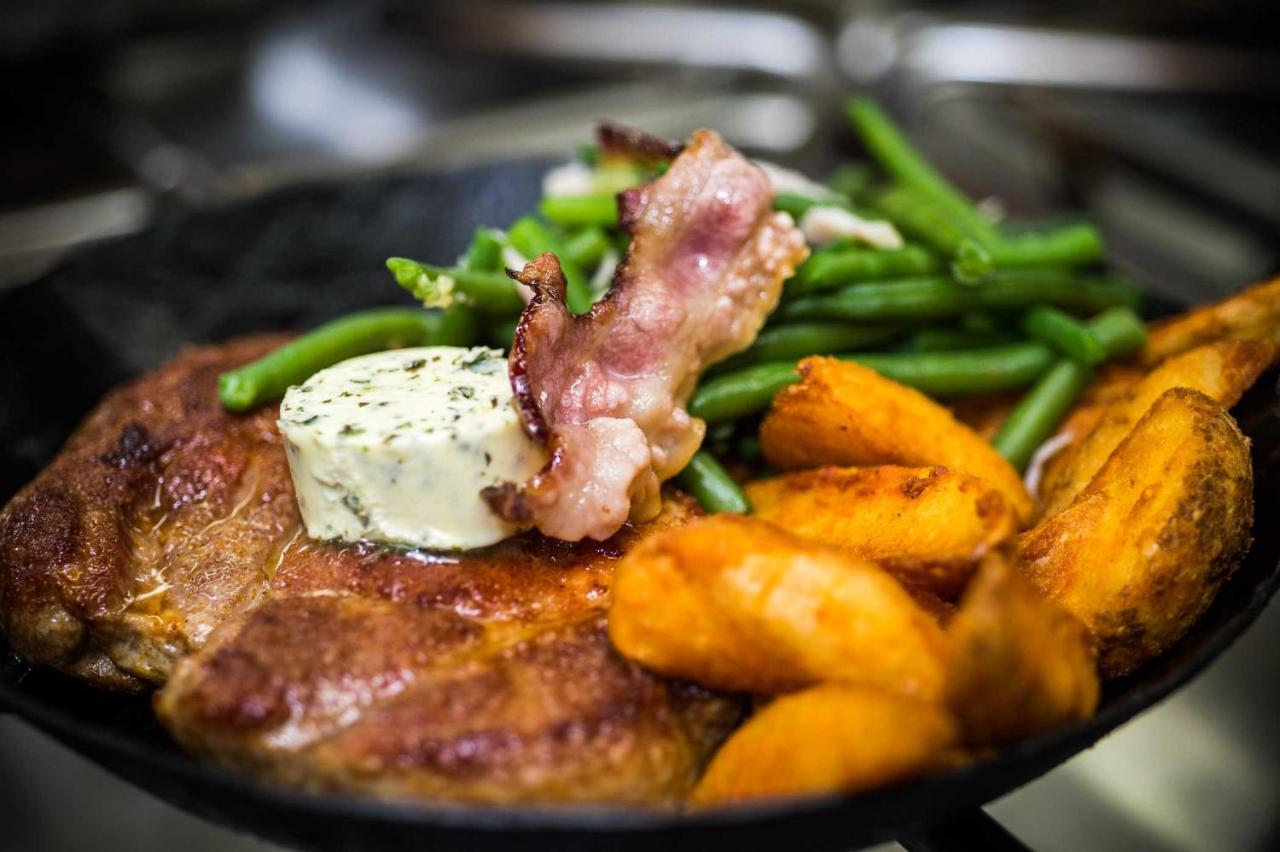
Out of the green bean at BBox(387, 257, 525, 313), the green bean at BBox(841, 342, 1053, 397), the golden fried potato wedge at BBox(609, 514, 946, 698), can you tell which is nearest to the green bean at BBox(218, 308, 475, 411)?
the green bean at BBox(387, 257, 525, 313)

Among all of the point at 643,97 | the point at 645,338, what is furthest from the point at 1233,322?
the point at 643,97

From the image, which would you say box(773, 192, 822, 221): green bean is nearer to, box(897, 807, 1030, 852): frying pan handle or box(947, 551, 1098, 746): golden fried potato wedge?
box(947, 551, 1098, 746): golden fried potato wedge

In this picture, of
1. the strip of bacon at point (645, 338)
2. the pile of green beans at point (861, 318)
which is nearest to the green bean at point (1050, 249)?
the pile of green beans at point (861, 318)

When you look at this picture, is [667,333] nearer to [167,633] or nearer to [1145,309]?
[167,633]

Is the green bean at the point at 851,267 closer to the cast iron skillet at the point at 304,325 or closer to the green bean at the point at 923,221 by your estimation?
the green bean at the point at 923,221

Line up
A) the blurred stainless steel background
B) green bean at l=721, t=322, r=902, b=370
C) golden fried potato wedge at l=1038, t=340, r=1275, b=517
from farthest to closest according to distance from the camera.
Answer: the blurred stainless steel background → green bean at l=721, t=322, r=902, b=370 → golden fried potato wedge at l=1038, t=340, r=1275, b=517

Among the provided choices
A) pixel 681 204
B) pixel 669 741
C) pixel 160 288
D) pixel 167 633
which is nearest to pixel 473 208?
pixel 160 288
